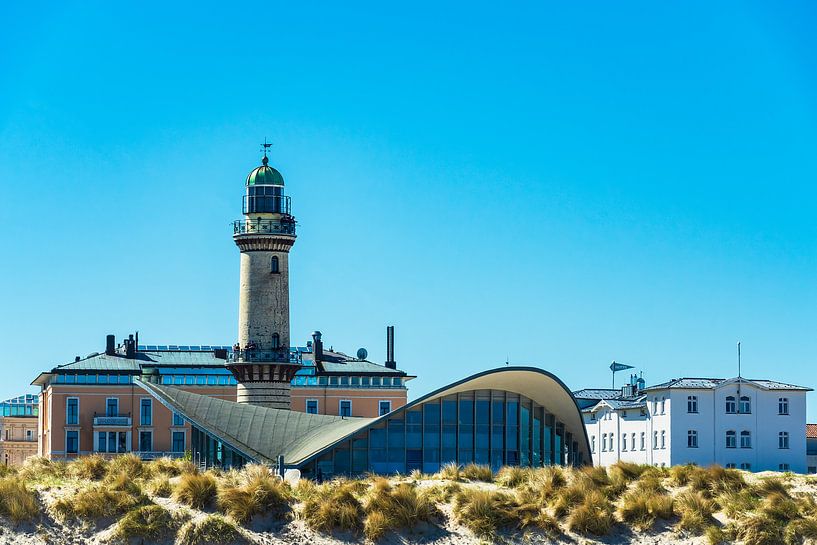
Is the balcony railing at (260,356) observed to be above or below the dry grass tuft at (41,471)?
above

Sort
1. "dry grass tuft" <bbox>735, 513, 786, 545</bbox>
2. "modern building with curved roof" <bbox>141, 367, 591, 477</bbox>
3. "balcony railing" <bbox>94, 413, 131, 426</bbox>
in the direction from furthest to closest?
"balcony railing" <bbox>94, 413, 131, 426</bbox> < "modern building with curved roof" <bbox>141, 367, 591, 477</bbox> < "dry grass tuft" <bbox>735, 513, 786, 545</bbox>

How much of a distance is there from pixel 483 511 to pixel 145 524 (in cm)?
948

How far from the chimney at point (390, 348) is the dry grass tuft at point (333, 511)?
249 feet

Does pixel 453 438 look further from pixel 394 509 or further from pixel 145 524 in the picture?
pixel 145 524

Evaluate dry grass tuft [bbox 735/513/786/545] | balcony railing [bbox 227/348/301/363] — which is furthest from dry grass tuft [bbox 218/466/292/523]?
balcony railing [bbox 227/348/301/363]

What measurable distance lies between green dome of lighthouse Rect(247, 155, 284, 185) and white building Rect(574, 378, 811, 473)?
2887cm

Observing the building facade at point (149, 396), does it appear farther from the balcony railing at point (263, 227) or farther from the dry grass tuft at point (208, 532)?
the dry grass tuft at point (208, 532)

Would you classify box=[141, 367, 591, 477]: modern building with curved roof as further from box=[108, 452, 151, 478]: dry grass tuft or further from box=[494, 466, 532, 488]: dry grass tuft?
box=[494, 466, 532, 488]: dry grass tuft

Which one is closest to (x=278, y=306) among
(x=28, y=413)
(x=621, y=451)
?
(x=621, y=451)

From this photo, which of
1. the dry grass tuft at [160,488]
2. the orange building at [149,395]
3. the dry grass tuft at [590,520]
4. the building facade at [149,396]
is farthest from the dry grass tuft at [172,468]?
the orange building at [149,395]

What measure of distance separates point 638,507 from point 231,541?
1176cm

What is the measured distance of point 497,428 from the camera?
61.1 m

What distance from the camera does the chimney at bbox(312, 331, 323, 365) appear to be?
383 feet

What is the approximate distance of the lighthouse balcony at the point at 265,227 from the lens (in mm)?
81438
